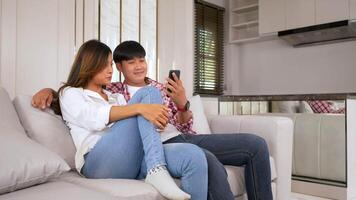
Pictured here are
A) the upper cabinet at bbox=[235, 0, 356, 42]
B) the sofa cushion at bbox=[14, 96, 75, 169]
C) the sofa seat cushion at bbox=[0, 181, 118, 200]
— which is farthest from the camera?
the upper cabinet at bbox=[235, 0, 356, 42]

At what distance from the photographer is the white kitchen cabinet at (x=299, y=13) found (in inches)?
139

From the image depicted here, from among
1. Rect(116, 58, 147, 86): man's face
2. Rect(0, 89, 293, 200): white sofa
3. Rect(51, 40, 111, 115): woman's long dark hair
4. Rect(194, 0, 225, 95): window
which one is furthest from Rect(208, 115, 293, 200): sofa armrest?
Rect(194, 0, 225, 95): window

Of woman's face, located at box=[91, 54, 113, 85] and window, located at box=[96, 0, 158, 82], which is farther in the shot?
window, located at box=[96, 0, 158, 82]

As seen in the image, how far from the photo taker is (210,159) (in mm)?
1318

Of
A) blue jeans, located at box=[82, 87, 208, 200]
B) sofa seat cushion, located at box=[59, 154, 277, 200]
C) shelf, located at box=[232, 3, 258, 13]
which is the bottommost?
sofa seat cushion, located at box=[59, 154, 277, 200]

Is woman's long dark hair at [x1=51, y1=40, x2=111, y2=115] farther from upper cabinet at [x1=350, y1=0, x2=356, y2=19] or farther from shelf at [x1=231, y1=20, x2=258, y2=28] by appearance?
shelf at [x1=231, y1=20, x2=258, y2=28]

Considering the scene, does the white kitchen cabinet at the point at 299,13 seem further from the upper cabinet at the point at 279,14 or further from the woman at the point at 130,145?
the woman at the point at 130,145

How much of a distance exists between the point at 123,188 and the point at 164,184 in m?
0.14

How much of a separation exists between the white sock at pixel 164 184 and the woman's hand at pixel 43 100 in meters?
0.57

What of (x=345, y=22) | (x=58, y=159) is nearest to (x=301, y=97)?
(x=345, y=22)

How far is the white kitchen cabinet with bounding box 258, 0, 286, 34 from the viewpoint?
378 centimetres

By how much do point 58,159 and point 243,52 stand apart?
3.77 m

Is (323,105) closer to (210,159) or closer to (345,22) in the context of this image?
(345,22)

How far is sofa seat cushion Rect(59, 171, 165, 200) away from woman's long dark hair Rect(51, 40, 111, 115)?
1.38 feet
